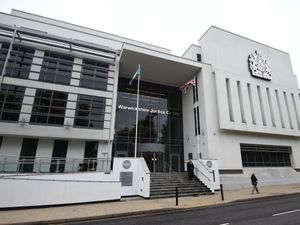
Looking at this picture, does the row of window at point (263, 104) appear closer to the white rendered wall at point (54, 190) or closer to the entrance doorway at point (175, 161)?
the entrance doorway at point (175, 161)

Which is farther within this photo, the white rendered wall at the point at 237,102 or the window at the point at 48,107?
the white rendered wall at the point at 237,102

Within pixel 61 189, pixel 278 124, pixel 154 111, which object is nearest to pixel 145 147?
pixel 154 111

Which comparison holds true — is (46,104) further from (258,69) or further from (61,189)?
(258,69)

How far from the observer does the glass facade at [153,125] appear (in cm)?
2062

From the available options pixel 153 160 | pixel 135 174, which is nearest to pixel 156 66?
pixel 153 160

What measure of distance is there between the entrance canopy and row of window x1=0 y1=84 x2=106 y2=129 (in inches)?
222

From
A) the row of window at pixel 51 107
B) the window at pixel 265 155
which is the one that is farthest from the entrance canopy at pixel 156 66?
the window at pixel 265 155

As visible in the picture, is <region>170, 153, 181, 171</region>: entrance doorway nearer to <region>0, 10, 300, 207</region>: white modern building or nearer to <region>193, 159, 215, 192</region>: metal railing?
<region>0, 10, 300, 207</region>: white modern building

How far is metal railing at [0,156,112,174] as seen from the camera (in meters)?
12.9

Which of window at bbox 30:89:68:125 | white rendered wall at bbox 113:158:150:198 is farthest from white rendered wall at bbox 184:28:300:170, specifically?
window at bbox 30:89:68:125

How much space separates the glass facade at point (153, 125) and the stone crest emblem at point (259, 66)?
34.6ft

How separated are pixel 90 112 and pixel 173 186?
10.9 meters

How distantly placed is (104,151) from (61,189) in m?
7.31

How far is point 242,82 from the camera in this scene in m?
23.1
